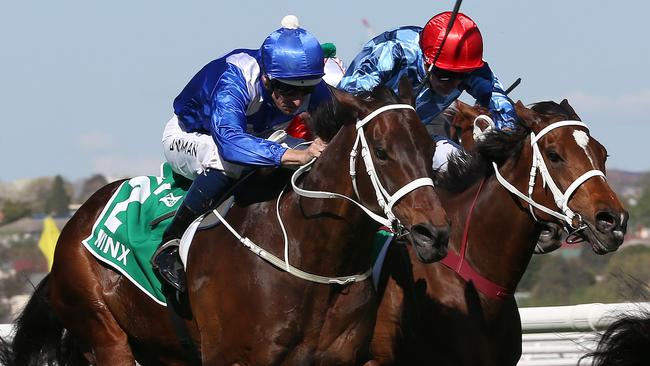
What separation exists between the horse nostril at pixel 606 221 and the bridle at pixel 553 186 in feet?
0.24

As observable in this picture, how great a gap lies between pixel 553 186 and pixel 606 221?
280 millimetres

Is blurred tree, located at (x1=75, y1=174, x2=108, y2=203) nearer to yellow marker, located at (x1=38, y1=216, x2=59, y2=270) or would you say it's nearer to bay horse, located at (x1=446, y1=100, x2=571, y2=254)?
yellow marker, located at (x1=38, y1=216, x2=59, y2=270)

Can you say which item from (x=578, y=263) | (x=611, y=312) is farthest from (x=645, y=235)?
(x=611, y=312)

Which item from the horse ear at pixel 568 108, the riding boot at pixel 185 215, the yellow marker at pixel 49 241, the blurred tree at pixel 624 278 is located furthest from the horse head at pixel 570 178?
the yellow marker at pixel 49 241

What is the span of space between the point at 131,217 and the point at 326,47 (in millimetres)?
1726

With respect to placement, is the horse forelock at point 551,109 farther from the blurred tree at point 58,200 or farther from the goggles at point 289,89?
the blurred tree at point 58,200

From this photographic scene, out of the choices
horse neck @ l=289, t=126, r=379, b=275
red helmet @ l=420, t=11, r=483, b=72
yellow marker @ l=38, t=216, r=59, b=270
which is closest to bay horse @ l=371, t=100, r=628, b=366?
red helmet @ l=420, t=11, r=483, b=72

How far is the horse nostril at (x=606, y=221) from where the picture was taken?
512 cm

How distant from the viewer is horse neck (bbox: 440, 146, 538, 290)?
5.51m

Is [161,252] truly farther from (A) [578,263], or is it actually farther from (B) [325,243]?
(A) [578,263]

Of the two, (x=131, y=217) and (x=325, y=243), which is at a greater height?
(x=325, y=243)

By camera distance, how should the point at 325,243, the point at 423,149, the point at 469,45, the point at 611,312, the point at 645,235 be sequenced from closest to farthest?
the point at 423,149 → the point at 325,243 → the point at 469,45 → the point at 611,312 → the point at 645,235

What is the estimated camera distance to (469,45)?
5.77 meters

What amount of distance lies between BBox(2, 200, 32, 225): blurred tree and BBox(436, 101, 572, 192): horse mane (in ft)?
106
